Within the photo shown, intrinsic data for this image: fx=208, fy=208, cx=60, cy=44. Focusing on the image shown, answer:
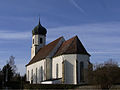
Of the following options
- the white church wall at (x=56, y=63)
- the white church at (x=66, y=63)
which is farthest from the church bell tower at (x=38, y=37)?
the white church wall at (x=56, y=63)

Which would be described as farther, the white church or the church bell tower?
the church bell tower

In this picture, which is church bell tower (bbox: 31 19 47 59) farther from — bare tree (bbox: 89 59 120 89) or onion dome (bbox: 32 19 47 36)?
bare tree (bbox: 89 59 120 89)

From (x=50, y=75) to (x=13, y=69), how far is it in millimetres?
22997

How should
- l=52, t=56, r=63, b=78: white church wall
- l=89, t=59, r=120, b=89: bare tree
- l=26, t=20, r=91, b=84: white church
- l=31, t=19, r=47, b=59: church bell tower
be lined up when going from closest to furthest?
1. l=89, t=59, r=120, b=89: bare tree
2. l=26, t=20, r=91, b=84: white church
3. l=52, t=56, r=63, b=78: white church wall
4. l=31, t=19, r=47, b=59: church bell tower

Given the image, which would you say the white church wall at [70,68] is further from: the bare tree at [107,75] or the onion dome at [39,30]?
the onion dome at [39,30]

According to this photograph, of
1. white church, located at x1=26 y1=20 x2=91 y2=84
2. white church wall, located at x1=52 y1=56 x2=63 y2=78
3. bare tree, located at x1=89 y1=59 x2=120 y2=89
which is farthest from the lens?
white church wall, located at x1=52 y1=56 x2=63 y2=78

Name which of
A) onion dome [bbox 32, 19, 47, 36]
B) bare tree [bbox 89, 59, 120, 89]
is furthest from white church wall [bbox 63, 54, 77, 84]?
onion dome [bbox 32, 19, 47, 36]

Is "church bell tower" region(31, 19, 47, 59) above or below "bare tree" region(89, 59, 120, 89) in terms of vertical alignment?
above

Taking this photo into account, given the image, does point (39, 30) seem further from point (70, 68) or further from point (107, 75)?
point (107, 75)

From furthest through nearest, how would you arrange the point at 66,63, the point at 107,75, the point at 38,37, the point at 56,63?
1. the point at 38,37
2. the point at 56,63
3. the point at 66,63
4. the point at 107,75

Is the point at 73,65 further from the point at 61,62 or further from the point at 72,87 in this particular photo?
the point at 72,87

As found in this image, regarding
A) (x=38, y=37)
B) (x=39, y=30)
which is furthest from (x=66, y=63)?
(x=39, y=30)

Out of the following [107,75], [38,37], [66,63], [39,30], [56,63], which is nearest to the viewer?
[107,75]

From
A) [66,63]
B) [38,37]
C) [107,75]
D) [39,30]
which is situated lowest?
[107,75]
